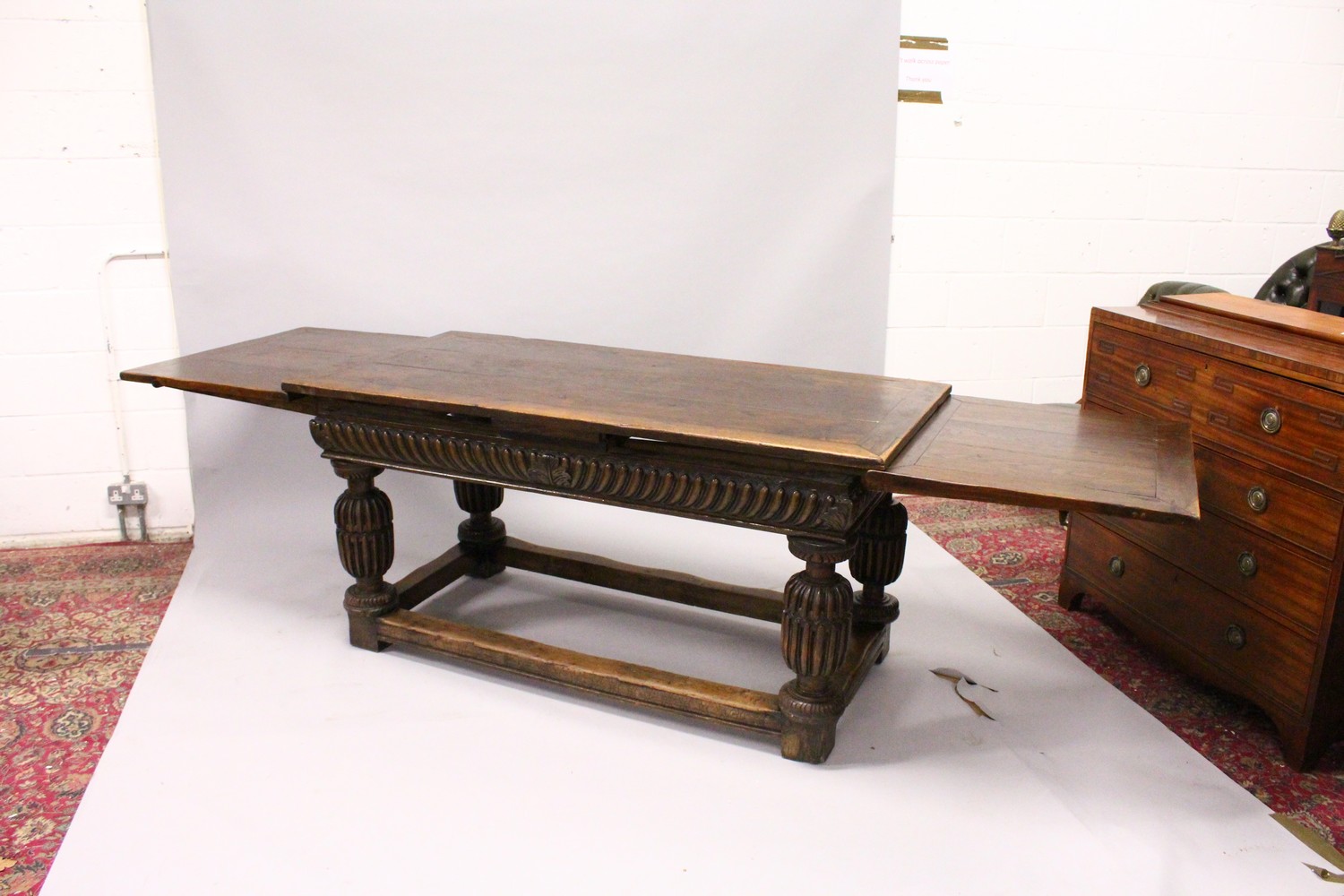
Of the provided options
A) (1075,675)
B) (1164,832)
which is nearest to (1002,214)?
(1075,675)

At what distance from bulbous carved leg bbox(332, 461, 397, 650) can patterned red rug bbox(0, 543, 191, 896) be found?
0.59 metres

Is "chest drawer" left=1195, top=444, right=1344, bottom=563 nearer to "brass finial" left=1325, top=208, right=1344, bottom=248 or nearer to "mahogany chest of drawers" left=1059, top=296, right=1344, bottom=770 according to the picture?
"mahogany chest of drawers" left=1059, top=296, right=1344, bottom=770

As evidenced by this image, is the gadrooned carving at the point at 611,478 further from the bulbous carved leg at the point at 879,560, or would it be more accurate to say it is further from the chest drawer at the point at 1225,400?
the chest drawer at the point at 1225,400

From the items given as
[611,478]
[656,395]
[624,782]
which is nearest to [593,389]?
[656,395]

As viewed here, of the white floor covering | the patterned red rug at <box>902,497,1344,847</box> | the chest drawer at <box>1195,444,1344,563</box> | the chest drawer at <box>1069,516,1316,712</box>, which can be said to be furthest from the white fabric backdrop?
the chest drawer at <box>1195,444,1344,563</box>

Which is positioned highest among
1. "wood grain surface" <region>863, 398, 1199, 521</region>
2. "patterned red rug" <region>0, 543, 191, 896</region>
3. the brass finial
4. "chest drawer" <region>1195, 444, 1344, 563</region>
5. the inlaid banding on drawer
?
the brass finial

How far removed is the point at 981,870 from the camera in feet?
6.32

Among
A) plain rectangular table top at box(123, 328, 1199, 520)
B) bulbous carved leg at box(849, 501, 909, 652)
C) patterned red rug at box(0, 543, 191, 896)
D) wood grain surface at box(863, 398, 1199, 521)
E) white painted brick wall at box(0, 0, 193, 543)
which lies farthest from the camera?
white painted brick wall at box(0, 0, 193, 543)

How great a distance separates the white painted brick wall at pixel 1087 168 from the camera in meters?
3.93

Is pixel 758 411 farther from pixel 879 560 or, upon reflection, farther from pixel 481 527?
pixel 481 527

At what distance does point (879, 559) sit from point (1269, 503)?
85cm

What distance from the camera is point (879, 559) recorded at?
2.56 meters

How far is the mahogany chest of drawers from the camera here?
217cm

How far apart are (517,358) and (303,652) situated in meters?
0.95
